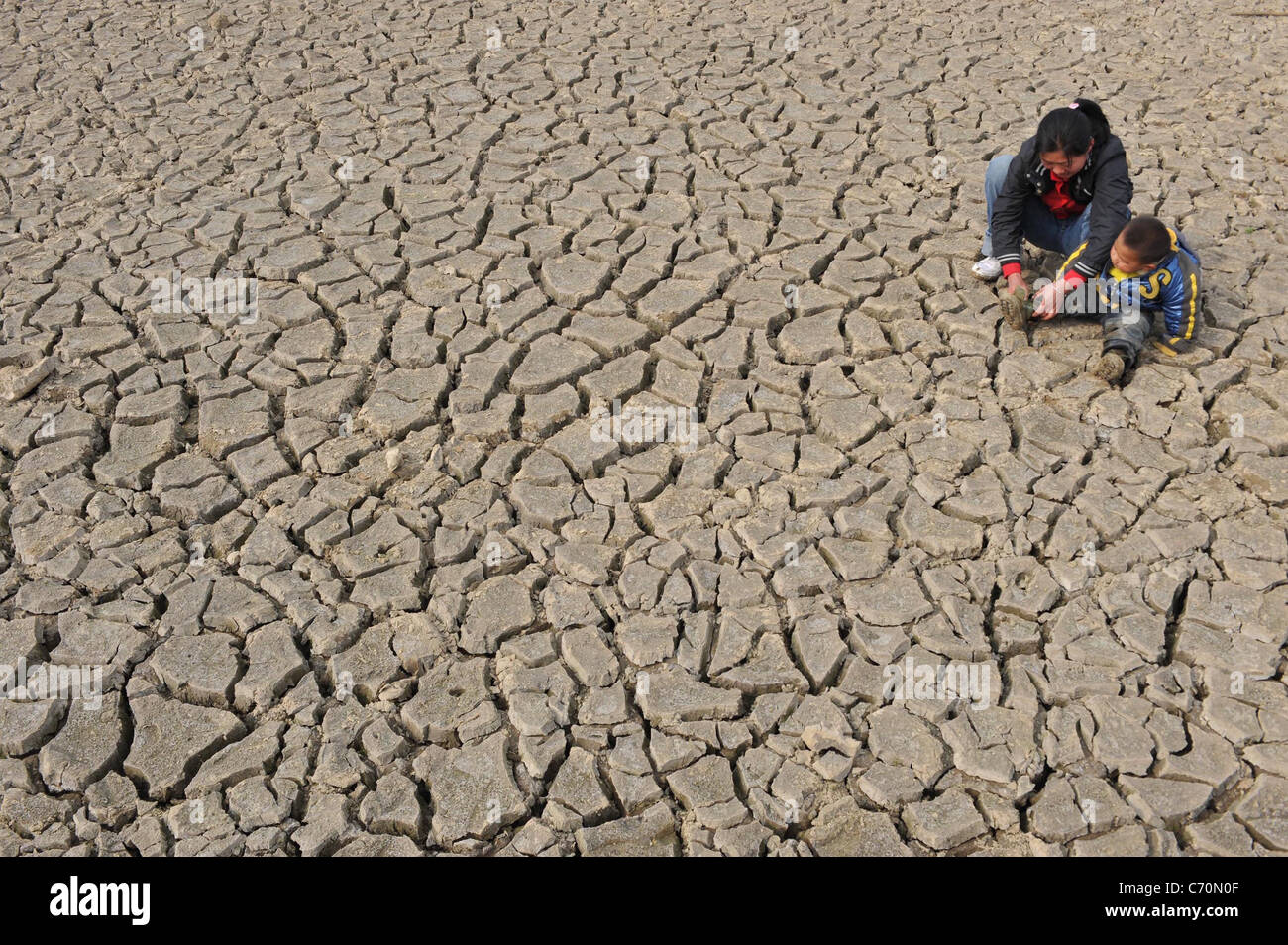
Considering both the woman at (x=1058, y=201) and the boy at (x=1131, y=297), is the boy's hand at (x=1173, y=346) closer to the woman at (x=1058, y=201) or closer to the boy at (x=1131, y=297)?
the boy at (x=1131, y=297)

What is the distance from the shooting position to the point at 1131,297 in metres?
3.89

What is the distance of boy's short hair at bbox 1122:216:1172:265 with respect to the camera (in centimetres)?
366

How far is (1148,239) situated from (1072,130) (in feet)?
1.70

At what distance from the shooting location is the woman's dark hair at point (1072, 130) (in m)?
3.82

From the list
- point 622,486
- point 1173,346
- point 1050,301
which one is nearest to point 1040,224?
point 1050,301

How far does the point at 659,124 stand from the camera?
222 inches

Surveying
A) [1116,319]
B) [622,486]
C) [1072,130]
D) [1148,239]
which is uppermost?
[1072,130]

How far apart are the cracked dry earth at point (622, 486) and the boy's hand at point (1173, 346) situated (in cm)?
9

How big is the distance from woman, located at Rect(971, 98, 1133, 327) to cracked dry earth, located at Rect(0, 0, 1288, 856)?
0.18 metres

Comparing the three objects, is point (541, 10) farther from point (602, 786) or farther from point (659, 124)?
point (602, 786)

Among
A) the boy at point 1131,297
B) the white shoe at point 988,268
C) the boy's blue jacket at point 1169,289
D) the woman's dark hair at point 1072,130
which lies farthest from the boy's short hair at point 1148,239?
the white shoe at point 988,268

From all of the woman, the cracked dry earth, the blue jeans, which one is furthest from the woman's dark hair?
the cracked dry earth

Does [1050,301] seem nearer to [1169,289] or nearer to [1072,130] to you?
[1169,289]
